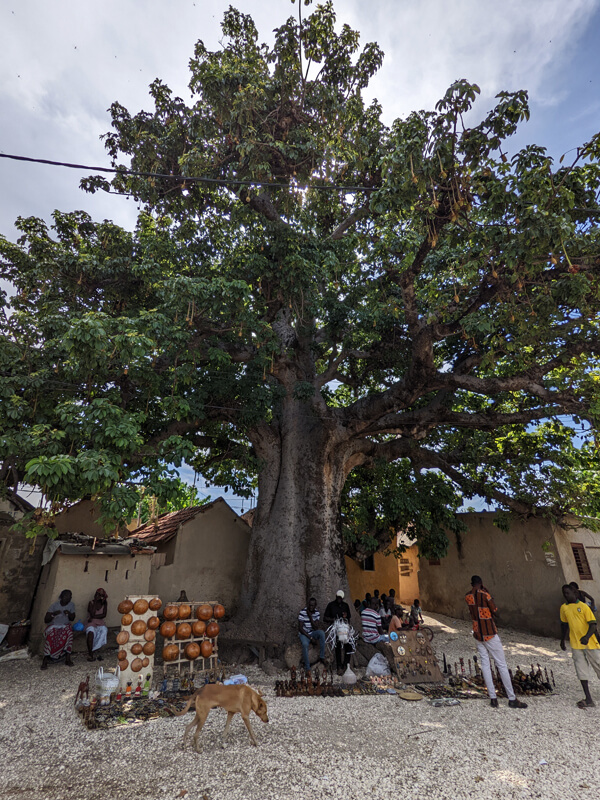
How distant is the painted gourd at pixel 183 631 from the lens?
21.5ft

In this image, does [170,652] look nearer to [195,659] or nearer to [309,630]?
[195,659]

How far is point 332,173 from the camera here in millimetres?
8805

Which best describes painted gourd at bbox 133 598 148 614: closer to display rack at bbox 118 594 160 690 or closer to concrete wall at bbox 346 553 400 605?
display rack at bbox 118 594 160 690

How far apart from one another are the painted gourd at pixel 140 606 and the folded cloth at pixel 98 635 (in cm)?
314

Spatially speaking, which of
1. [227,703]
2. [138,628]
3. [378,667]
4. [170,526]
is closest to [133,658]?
[138,628]

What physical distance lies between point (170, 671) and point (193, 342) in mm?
5904

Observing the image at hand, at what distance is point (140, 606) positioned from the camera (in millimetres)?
6164

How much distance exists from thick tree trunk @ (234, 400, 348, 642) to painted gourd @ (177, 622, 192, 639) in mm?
2011

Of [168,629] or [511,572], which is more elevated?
[511,572]

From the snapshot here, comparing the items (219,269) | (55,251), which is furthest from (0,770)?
(219,269)

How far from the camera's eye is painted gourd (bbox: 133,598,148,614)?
20.1 feet

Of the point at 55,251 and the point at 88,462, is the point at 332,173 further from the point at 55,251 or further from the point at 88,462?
the point at 88,462

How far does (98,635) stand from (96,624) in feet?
0.76

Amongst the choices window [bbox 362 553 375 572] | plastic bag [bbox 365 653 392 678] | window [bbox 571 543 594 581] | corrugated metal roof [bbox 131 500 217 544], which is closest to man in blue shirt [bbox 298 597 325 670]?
plastic bag [bbox 365 653 392 678]
